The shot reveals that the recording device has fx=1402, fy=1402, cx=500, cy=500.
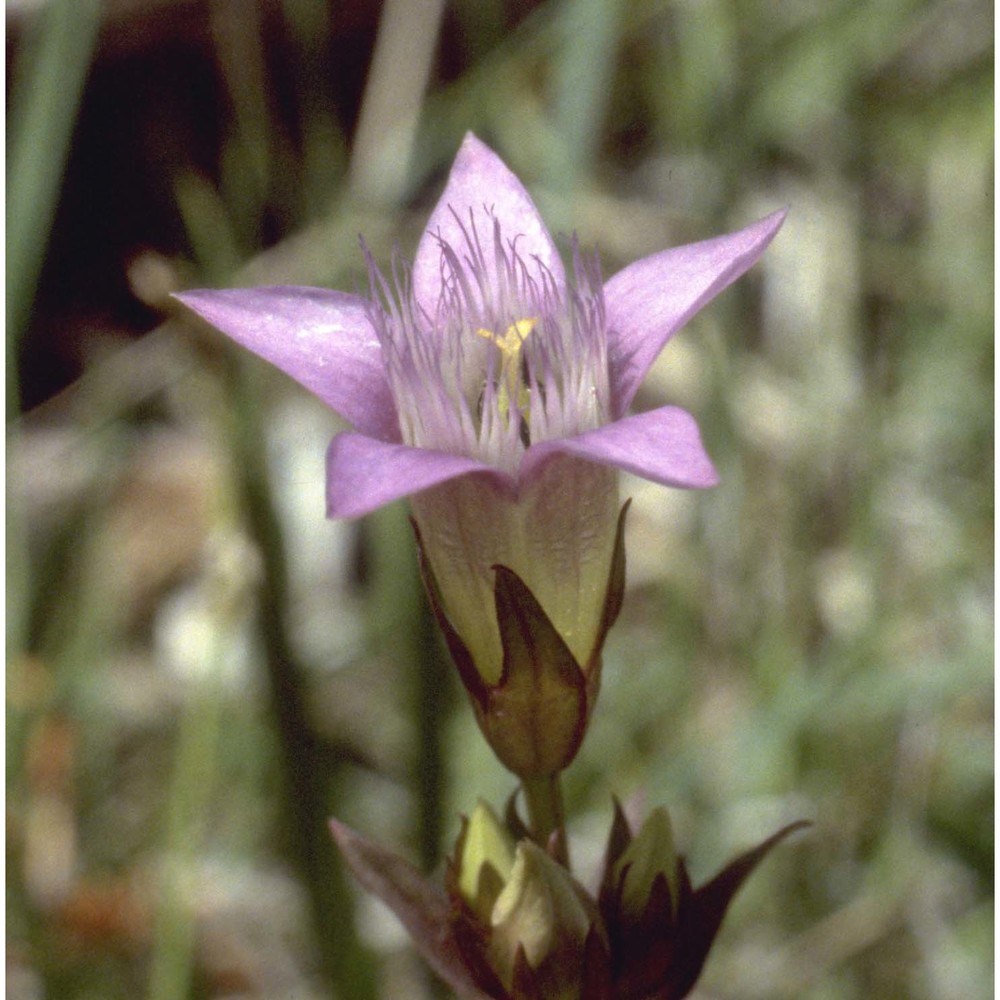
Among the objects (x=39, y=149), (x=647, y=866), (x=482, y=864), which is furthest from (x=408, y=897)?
(x=39, y=149)

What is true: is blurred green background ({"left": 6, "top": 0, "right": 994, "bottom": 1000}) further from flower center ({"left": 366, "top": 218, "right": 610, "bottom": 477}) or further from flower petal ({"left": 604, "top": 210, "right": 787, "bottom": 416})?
flower petal ({"left": 604, "top": 210, "right": 787, "bottom": 416})

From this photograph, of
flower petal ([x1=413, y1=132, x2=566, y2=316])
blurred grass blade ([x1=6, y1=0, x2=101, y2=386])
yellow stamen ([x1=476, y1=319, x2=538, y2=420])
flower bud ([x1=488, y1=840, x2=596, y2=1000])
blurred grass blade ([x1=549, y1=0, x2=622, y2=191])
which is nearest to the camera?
flower bud ([x1=488, y1=840, x2=596, y2=1000])

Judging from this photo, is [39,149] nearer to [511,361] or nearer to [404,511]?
[404,511]

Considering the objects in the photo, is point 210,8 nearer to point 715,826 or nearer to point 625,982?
point 715,826

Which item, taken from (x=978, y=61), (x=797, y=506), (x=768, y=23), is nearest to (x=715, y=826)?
(x=797, y=506)

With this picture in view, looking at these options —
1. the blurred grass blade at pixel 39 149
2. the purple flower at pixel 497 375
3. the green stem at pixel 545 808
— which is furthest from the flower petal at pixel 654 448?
the blurred grass blade at pixel 39 149

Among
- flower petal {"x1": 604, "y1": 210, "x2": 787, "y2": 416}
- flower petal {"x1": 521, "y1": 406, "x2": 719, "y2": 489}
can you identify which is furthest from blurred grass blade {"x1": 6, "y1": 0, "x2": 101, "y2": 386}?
flower petal {"x1": 521, "y1": 406, "x2": 719, "y2": 489}

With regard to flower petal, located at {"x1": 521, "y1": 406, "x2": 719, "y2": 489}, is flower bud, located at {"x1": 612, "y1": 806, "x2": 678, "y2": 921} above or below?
below

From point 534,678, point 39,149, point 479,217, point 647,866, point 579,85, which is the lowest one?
point 647,866
